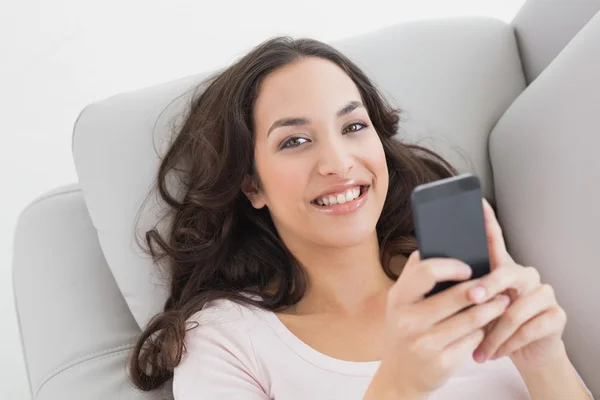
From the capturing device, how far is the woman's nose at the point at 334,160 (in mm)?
1225

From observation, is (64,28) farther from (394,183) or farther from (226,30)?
(394,183)

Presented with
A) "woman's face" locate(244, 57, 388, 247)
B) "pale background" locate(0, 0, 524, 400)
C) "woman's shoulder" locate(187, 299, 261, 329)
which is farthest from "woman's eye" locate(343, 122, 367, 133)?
"pale background" locate(0, 0, 524, 400)

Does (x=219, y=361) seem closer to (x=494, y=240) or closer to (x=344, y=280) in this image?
(x=344, y=280)

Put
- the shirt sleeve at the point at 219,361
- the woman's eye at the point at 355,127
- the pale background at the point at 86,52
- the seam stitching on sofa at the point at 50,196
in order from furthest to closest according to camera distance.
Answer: the pale background at the point at 86,52, the seam stitching on sofa at the point at 50,196, the woman's eye at the point at 355,127, the shirt sleeve at the point at 219,361

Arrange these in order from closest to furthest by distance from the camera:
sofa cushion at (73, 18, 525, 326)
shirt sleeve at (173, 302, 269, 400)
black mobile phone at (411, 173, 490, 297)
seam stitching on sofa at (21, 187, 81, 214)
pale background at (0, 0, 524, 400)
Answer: black mobile phone at (411, 173, 490, 297)
shirt sleeve at (173, 302, 269, 400)
sofa cushion at (73, 18, 525, 326)
seam stitching on sofa at (21, 187, 81, 214)
pale background at (0, 0, 524, 400)

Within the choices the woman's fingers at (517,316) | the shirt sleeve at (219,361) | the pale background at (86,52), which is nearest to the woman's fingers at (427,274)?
the woman's fingers at (517,316)

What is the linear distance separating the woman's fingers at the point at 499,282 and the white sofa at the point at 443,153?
0.38 m

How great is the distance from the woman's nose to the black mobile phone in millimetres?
376

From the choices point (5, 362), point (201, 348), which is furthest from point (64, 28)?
point (201, 348)

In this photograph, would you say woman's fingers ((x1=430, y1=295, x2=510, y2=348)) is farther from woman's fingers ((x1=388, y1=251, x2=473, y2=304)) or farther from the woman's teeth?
the woman's teeth

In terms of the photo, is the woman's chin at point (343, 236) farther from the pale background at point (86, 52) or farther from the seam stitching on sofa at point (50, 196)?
the pale background at point (86, 52)

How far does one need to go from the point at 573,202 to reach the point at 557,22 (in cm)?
48

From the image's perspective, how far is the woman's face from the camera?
1.24 meters

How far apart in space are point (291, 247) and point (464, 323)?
0.60 m
